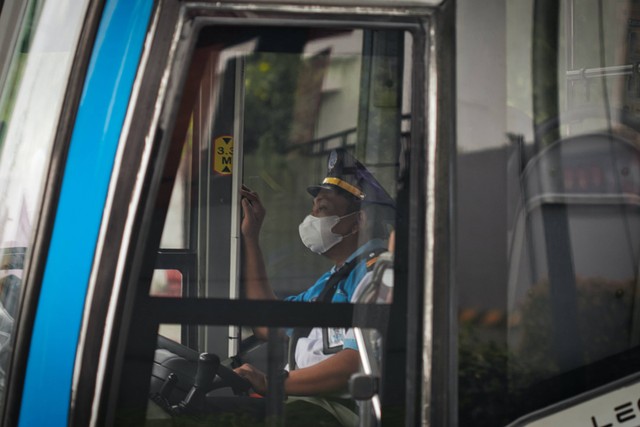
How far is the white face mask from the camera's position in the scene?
2.33m

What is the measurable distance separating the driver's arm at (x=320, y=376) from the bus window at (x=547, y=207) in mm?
290

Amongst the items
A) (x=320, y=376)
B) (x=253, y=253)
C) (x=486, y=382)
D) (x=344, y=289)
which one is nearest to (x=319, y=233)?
(x=253, y=253)

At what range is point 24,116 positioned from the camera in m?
2.18

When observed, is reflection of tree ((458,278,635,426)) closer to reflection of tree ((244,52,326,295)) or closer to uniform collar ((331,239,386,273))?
uniform collar ((331,239,386,273))

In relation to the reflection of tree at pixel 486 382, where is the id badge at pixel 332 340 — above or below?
above

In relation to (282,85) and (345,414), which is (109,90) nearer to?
(282,85)

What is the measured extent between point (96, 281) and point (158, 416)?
Answer: 39 cm

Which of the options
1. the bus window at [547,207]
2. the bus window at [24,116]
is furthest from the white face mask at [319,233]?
the bus window at [24,116]

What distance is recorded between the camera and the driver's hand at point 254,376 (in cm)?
221

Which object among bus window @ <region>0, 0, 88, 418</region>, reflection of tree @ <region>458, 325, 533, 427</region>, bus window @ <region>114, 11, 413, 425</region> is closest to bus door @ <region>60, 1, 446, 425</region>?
bus window @ <region>114, 11, 413, 425</region>

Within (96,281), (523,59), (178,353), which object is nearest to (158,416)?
(178,353)

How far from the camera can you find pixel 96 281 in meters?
2.03

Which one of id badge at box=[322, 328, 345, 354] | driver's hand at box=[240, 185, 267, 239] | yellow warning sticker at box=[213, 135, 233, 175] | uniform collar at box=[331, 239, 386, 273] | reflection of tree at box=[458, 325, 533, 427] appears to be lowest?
reflection of tree at box=[458, 325, 533, 427]

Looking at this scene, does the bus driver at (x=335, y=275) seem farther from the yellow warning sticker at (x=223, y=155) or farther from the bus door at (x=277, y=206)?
the yellow warning sticker at (x=223, y=155)
